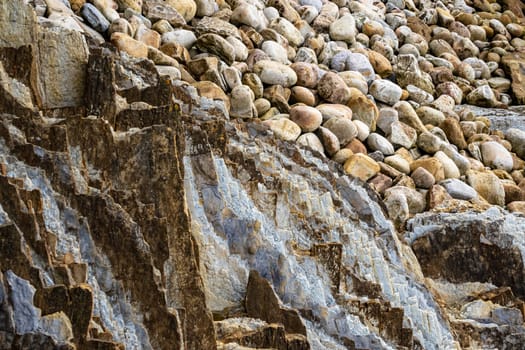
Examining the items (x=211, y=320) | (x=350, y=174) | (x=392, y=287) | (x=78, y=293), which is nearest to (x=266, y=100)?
(x=350, y=174)

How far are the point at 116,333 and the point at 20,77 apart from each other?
2.01 meters

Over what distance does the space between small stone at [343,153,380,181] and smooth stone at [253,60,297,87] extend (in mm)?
1329

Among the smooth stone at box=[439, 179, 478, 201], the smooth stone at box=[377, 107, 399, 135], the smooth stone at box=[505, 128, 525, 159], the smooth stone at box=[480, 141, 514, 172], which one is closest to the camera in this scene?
the smooth stone at box=[439, 179, 478, 201]

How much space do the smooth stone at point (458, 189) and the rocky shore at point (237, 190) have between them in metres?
0.03

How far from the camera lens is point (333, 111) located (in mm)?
10812

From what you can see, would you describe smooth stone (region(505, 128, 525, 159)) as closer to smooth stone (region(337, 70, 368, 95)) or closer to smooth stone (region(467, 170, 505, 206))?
smooth stone (region(467, 170, 505, 206))

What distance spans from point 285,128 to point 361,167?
943 millimetres

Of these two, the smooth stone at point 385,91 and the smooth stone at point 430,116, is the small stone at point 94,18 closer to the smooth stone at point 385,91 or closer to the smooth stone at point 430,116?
the smooth stone at point 385,91

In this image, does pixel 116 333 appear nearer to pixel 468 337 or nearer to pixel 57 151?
pixel 57 151

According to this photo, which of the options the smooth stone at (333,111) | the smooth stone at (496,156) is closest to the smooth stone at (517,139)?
the smooth stone at (496,156)

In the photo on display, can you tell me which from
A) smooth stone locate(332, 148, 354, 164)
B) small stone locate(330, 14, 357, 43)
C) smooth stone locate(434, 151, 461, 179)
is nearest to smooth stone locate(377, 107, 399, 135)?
smooth stone locate(434, 151, 461, 179)

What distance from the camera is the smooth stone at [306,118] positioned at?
10195 millimetres

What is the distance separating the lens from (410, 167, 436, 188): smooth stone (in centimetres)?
1049

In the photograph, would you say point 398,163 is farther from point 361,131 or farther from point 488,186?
point 488,186
